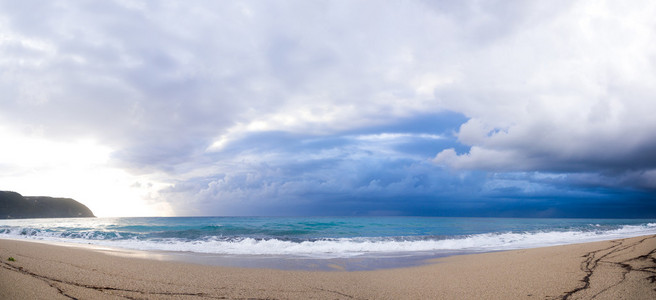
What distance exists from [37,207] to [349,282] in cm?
13409

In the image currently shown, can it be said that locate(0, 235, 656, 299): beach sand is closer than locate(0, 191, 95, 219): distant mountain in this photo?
Yes

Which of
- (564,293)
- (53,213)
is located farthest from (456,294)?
(53,213)

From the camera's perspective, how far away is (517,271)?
7.43 metres

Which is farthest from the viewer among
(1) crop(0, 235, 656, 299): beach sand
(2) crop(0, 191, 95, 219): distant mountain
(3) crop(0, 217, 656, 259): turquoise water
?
(2) crop(0, 191, 95, 219): distant mountain

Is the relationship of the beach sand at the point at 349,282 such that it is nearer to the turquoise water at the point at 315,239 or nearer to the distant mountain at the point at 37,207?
the turquoise water at the point at 315,239

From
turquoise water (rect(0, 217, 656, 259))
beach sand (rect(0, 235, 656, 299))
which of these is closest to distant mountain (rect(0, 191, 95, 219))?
turquoise water (rect(0, 217, 656, 259))

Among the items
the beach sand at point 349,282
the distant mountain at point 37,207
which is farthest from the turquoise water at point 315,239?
the distant mountain at point 37,207

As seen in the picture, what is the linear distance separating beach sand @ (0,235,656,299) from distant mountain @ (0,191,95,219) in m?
115

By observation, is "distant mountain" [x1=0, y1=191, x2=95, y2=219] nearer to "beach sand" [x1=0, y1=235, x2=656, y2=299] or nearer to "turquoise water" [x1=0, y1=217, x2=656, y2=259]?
"turquoise water" [x1=0, y1=217, x2=656, y2=259]

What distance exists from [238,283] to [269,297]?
1.30 metres

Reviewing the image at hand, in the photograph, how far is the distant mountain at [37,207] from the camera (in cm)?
9181

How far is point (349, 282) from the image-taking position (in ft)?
21.7

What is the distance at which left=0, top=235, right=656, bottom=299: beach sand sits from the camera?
473 cm

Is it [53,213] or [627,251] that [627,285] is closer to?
[627,251]
